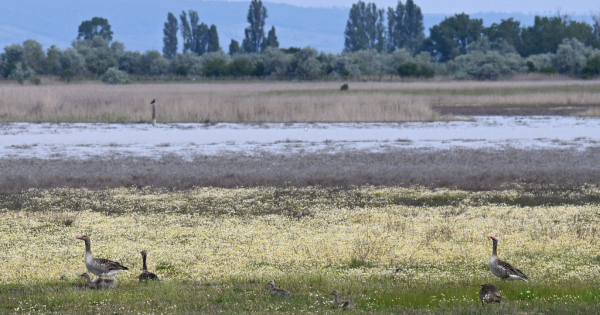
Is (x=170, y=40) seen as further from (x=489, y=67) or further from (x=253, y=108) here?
(x=253, y=108)

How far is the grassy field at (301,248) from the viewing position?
12.0m

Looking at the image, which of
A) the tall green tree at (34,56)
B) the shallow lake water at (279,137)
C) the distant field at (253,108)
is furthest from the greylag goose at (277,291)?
the tall green tree at (34,56)

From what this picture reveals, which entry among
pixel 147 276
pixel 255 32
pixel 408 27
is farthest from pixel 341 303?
pixel 408 27

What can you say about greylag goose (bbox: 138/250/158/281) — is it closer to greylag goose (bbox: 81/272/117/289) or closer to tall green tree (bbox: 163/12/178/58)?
greylag goose (bbox: 81/272/117/289)

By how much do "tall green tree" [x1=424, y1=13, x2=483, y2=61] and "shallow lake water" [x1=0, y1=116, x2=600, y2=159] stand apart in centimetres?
11991

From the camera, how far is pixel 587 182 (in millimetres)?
26094

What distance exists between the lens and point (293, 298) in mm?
12109

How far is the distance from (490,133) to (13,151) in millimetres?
23879

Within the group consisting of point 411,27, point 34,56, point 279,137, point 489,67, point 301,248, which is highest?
point 411,27

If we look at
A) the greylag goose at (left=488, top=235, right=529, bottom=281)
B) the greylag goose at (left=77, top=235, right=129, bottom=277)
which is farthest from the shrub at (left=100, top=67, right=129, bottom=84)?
the greylag goose at (left=488, top=235, right=529, bottom=281)

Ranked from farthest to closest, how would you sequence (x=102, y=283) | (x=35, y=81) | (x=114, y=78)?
(x=114, y=78) → (x=35, y=81) → (x=102, y=283)

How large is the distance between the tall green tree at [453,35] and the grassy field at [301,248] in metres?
150

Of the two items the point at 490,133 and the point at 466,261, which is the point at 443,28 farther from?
the point at 466,261

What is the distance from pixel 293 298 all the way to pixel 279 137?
30.6 meters
